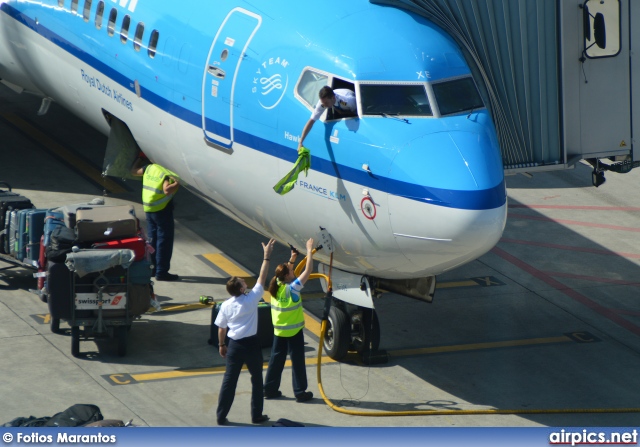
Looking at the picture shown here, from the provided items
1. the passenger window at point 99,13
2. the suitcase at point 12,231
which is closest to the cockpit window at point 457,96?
the passenger window at point 99,13

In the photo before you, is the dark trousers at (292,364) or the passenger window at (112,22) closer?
the dark trousers at (292,364)

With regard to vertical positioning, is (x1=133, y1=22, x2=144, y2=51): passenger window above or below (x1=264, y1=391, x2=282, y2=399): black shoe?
above

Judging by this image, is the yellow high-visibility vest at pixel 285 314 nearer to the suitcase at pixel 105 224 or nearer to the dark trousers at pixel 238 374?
the dark trousers at pixel 238 374

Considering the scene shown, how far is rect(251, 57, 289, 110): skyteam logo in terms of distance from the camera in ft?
49.0

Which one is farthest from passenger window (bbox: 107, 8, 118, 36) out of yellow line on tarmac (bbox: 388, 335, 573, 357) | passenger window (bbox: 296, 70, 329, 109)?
yellow line on tarmac (bbox: 388, 335, 573, 357)

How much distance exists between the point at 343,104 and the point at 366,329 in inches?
130

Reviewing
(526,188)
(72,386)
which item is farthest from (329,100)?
(526,188)

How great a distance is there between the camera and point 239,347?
1409cm

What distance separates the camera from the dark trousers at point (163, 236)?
18750mm

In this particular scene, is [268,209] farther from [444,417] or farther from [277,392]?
[444,417]

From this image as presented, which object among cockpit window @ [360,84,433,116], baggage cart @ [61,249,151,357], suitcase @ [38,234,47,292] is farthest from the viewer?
suitcase @ [38,234,47,292]

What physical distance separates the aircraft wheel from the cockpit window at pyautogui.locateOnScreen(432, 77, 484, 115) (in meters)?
3.05

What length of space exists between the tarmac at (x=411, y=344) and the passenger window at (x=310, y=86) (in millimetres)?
3440

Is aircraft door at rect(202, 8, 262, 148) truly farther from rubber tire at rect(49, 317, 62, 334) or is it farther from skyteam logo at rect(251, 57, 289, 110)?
rubber tire at rect(49, 317, 62, 334)
